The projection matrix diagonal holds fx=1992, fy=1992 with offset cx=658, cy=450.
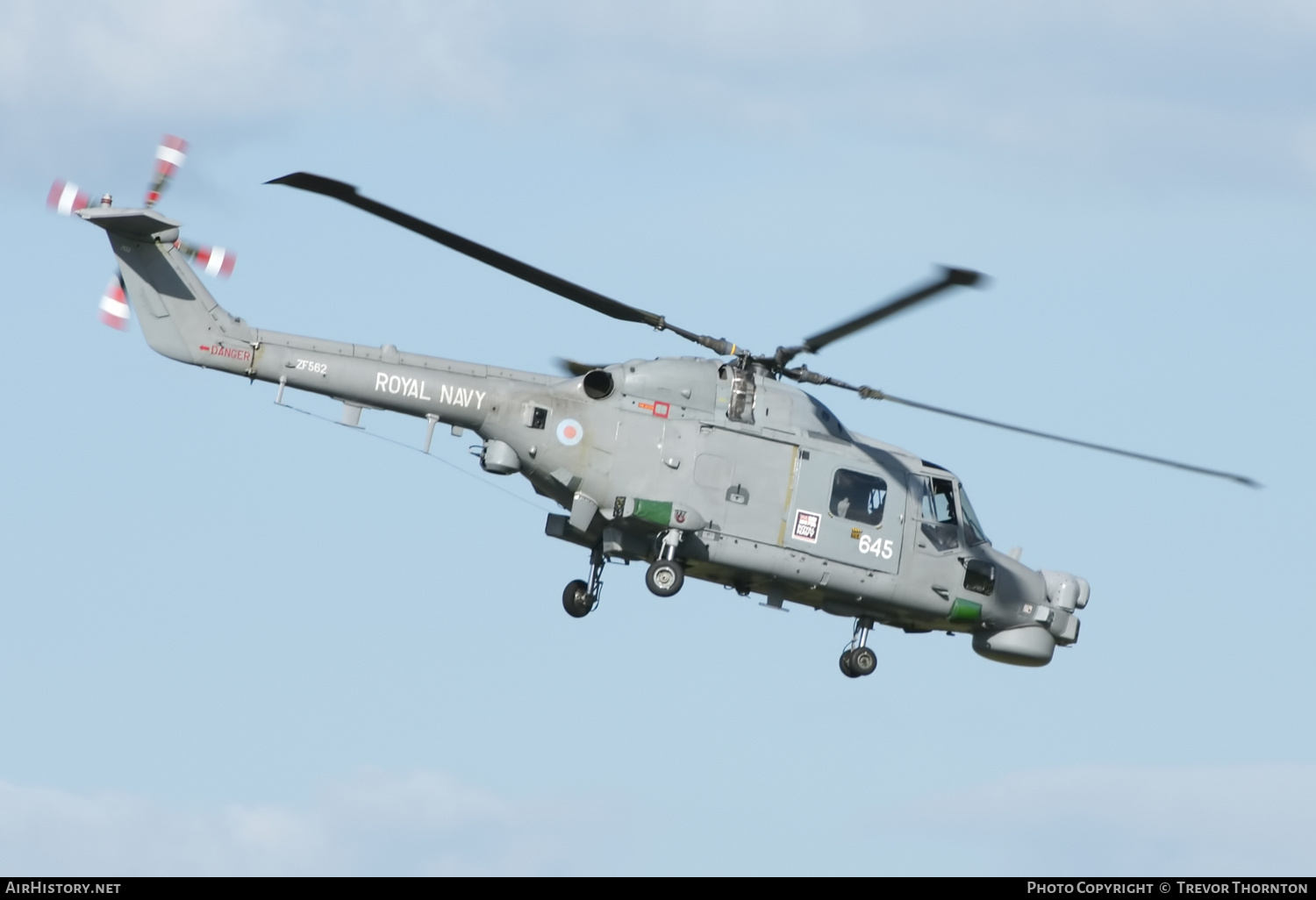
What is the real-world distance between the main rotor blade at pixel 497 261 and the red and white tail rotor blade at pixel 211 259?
4226 mm

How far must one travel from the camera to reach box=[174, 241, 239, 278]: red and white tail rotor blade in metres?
32.2

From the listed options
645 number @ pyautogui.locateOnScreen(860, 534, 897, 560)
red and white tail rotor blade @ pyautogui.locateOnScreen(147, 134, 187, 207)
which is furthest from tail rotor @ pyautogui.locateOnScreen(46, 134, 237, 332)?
645 number @ pyautogui.locateOnScreen(860, 534, 897, 560)

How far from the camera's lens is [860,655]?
3553cm

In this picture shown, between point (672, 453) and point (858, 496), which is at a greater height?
point (858, 496)

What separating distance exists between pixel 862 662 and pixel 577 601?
541 cm

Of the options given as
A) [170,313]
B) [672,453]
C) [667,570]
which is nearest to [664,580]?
[667,570]

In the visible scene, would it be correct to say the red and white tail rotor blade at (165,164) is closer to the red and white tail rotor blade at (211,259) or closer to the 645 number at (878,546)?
the red and white tail rotor blade at (211,259)

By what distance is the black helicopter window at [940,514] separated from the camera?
116 feet

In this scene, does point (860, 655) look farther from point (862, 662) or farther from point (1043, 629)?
point (1043, 629)

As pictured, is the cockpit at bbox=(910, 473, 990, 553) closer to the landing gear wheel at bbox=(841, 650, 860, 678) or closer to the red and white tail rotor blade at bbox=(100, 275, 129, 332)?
the landing gear wheel at bbox=(841, 650, 860, 678)

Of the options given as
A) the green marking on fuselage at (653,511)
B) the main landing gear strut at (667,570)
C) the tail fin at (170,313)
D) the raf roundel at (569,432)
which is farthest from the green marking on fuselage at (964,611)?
the tail fin at (170,313)

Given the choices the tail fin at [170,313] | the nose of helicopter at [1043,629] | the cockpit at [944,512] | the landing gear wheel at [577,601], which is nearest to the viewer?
the tail fin at [170,313]

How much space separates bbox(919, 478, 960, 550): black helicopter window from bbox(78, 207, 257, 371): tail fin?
39.8 feet

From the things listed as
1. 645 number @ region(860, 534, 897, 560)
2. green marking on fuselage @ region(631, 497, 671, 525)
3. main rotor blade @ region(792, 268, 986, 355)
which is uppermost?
main rotor blade @ region(792, 268, 986, 355)
